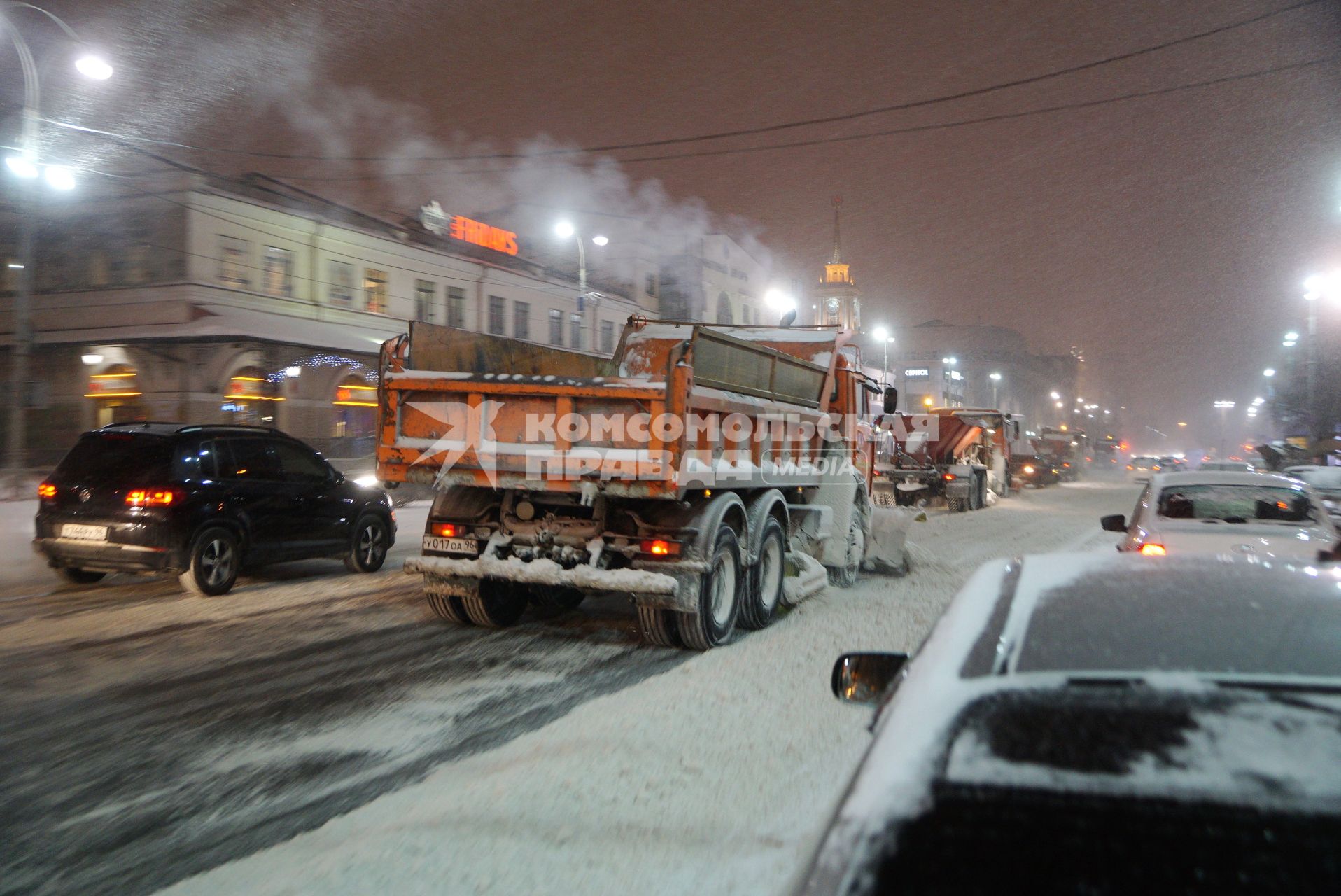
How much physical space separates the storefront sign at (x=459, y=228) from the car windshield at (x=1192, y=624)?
38.5m

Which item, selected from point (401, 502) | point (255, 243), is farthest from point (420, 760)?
point (255, 243)

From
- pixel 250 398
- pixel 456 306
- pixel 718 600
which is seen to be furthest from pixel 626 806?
pixel 456 306

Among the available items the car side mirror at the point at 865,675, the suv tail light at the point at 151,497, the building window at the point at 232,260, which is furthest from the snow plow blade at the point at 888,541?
the building window at the point at 232,260

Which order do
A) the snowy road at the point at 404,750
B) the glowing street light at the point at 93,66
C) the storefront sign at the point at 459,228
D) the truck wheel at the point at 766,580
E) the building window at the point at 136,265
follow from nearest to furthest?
the snowy road at the point at 404,750
the truck wheel at the point at 766,580
the glowing street light at the point at 93,66
the building window at the point at 136,265
the storefront sign at the point at 459,228

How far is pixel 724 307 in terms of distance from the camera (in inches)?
2105

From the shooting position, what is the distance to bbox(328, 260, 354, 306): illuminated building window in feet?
107

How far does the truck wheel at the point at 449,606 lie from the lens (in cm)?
767

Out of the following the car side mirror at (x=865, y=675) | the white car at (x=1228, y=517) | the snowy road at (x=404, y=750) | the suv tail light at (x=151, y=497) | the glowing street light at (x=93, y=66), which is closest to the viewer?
the car side mirror at (x=865, y=675)

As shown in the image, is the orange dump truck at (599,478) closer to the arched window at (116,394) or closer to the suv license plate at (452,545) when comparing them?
the suv license plate at (452,545)

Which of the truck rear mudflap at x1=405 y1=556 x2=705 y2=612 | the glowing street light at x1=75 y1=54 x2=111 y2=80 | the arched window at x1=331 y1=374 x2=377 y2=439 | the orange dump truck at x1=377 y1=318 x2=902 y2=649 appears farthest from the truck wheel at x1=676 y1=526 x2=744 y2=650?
the arched window at x1=331 y1=374 x2=377 y2=439

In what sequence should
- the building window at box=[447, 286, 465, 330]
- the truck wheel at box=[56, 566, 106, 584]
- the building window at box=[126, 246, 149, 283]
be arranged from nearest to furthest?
the truck wheel at box=[56, 566, 106, 584] < the building window at box=[126, 246, 149, 283] < the building window at box=[447, 286, 465, 330]

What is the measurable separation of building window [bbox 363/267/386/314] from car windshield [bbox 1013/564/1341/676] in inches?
1360

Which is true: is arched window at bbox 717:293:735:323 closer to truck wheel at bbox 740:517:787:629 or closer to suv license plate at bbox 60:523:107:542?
truck wheel at bbox 740:517:787:629

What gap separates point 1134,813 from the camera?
1268 millimetres
